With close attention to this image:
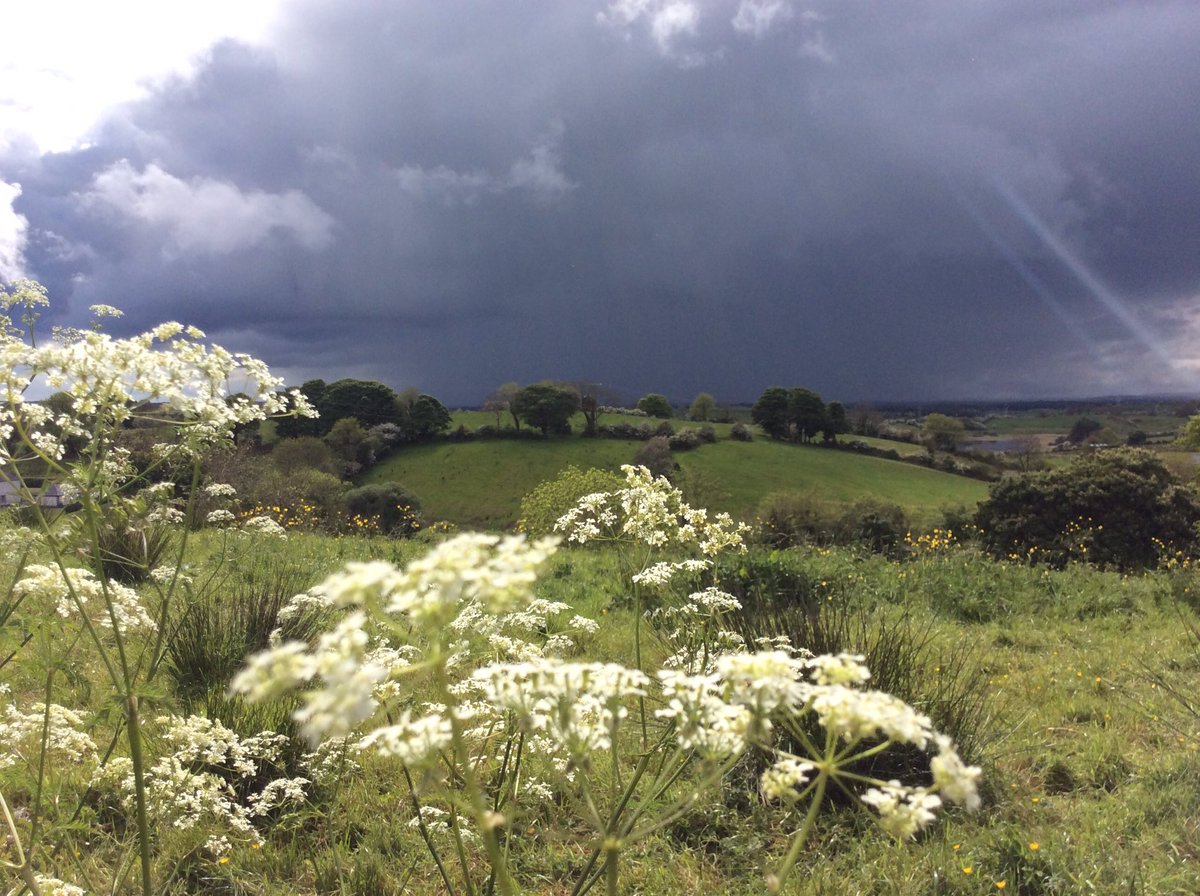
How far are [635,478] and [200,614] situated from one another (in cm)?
438

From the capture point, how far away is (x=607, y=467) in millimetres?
53000

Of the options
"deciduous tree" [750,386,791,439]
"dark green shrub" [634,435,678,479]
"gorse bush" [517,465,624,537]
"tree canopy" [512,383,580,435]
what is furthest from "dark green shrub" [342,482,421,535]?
"deciduous tree" [750,386,791,439]

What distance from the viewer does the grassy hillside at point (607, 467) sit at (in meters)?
50.0

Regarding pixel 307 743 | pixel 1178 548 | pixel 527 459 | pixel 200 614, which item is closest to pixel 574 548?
pixel 200 614

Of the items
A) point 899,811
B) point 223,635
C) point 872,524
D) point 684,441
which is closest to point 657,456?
point 684,441

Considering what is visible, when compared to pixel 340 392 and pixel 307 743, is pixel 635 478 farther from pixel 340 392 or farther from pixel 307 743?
pixel 340 392

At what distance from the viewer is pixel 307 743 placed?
4910 mm

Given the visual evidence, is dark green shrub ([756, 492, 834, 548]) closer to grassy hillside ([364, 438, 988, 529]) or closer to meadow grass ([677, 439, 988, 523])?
meadow grass ([677, 439, 988, 523])

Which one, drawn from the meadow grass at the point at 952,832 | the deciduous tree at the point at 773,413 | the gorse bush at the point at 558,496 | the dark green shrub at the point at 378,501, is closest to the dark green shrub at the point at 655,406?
the deciduous tree at the point at 773,413

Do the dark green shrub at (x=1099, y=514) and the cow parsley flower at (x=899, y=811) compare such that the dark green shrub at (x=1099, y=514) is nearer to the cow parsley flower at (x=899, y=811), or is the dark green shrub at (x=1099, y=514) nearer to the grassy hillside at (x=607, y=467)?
the cow parsley flower at (x=899, y=811)

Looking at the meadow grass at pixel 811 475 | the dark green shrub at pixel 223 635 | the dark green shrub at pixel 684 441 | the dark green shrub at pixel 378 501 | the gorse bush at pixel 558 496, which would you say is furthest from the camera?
the dark green shrub at pixel 684 441

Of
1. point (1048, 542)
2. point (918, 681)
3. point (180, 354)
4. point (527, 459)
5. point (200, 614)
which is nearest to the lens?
point (180, 354)

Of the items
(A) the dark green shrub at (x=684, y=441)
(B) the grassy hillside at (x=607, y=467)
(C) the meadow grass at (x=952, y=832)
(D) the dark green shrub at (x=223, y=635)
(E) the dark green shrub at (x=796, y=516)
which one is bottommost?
(B) the grassy hillside at (x=607, y=467)

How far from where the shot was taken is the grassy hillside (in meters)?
50.0
